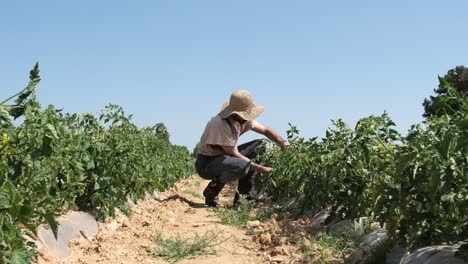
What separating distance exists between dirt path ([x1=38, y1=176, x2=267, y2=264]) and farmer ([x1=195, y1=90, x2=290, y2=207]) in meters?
0.48

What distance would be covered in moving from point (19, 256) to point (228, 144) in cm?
376

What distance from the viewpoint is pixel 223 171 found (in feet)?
19.9

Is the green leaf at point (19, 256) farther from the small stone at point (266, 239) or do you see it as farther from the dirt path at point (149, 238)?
the small stone at point (266, 239)

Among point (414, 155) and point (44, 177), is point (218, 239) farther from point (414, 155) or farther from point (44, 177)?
point (414, 155)

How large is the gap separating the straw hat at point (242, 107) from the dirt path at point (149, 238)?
3.65 ft

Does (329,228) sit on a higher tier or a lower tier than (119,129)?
lower

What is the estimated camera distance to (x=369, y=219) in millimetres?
3926

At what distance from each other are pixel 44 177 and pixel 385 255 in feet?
6.55

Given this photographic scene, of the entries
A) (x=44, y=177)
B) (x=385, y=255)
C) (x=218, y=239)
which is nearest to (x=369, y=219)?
(x=385, y=255)

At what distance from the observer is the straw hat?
19.8 ft

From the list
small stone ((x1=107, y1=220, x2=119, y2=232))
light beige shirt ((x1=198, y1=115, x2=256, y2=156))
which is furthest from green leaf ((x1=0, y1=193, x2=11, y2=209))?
light beige shirt ((x1=198, y1=115, x2=256, y2=156))

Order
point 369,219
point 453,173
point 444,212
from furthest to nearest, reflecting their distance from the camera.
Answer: point 369,219 < point 444,212 < point 453,173

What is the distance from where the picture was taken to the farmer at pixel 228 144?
602 centimetres

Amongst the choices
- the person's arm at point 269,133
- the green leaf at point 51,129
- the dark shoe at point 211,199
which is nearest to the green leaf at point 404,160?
the green leaf at point 51,129
